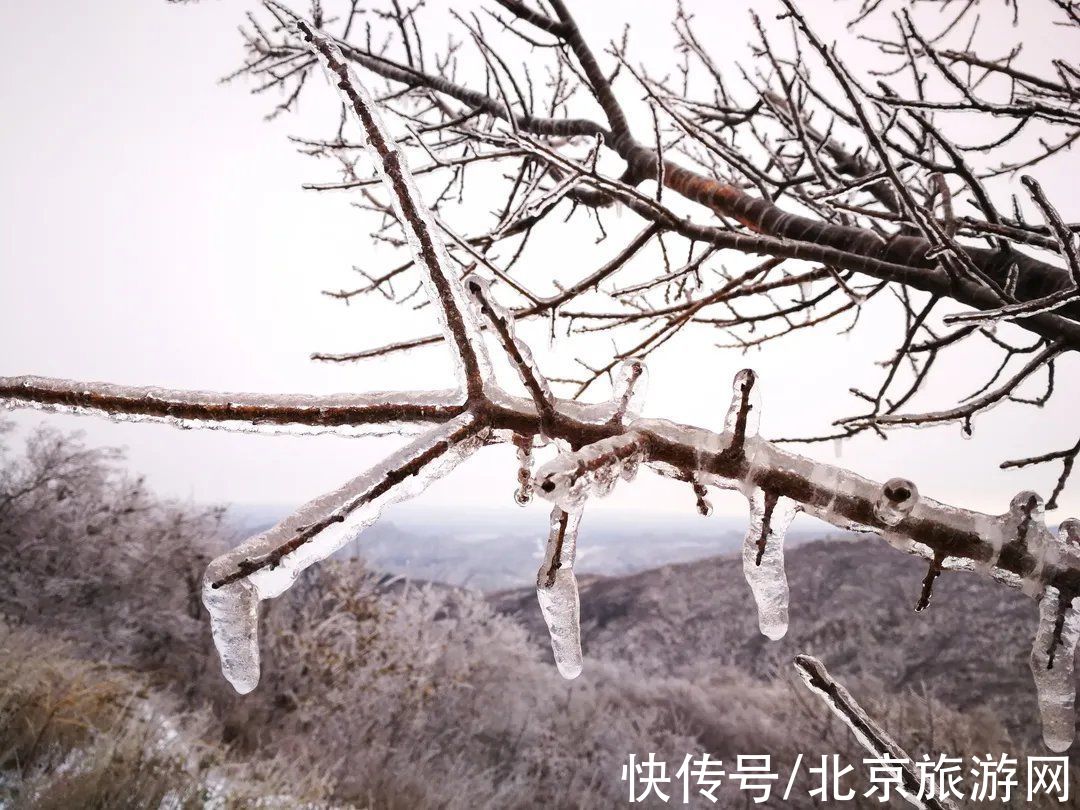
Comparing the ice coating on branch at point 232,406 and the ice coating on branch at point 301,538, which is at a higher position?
the ice coating on branch at point 232,406

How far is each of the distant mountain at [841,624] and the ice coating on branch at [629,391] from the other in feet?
36.3

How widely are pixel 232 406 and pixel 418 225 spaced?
10.2 inches

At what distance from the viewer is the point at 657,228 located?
1847 millimetres

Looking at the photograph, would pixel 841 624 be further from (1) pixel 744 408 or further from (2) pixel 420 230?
(2) pixel 420 230

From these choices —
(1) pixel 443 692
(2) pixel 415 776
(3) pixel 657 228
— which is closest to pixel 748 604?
(1) pixel 443 692

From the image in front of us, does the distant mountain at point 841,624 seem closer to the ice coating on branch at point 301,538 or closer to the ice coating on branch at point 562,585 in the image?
the ice coating on branch at point 562,585

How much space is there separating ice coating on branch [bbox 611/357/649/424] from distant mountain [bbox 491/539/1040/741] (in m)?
11.1

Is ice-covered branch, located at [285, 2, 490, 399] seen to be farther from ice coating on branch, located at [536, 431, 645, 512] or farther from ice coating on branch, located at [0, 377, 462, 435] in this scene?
ice coating on branch, located at [536, 431, 645, 512]

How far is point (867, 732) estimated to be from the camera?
0.74 meters

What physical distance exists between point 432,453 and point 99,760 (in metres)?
6.11

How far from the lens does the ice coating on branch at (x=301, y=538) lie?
416mm

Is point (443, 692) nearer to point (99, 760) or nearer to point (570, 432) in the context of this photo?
point (99, 760)

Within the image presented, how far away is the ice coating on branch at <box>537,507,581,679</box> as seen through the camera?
1.85 feet

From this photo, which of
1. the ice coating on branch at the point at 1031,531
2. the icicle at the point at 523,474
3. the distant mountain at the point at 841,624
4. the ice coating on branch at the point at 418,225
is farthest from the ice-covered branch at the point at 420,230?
the distant mountain at the point at 841,624
